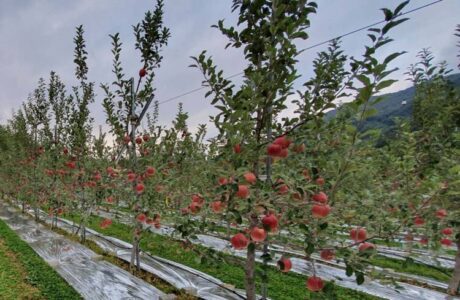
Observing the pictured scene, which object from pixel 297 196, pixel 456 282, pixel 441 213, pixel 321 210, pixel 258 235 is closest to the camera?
pixel 321 210

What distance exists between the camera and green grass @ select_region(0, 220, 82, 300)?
147 inches

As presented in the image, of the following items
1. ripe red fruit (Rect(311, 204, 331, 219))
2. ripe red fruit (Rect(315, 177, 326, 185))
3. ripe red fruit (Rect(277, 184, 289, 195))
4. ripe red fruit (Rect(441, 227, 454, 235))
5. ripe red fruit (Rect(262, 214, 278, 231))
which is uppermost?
ripe red fruit (Rect(315, 177, 326, 185))

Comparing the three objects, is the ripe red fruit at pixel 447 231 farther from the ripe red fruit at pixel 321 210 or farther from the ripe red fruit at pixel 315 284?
the ripe red fruit at pixel 321 210

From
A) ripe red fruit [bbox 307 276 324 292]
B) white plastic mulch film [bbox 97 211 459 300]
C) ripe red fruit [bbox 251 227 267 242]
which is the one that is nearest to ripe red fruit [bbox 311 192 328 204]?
ripe red fruit [bbox 251 227 267 242]

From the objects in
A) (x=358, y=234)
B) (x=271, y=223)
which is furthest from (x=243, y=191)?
(x=358, y=234)

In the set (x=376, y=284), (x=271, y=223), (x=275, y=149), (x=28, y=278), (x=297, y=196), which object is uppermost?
(x=275, y=149)

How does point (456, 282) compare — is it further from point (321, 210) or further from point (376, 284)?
point (321, 210)

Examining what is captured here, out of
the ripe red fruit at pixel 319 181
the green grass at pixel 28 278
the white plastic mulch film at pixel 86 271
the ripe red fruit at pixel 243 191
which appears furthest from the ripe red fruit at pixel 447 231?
the green grass at pixel 28 278

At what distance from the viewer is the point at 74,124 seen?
20.2ft

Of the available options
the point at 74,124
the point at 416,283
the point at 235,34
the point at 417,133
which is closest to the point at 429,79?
the point at 417,133

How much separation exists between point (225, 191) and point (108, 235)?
20.5ft

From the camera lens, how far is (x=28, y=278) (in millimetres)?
4242

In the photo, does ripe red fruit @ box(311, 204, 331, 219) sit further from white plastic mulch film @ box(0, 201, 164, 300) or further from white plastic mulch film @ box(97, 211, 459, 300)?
white plastic mulch film @ box(0, 201, 164, 300)

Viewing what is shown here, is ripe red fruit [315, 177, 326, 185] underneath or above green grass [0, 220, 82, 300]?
above
